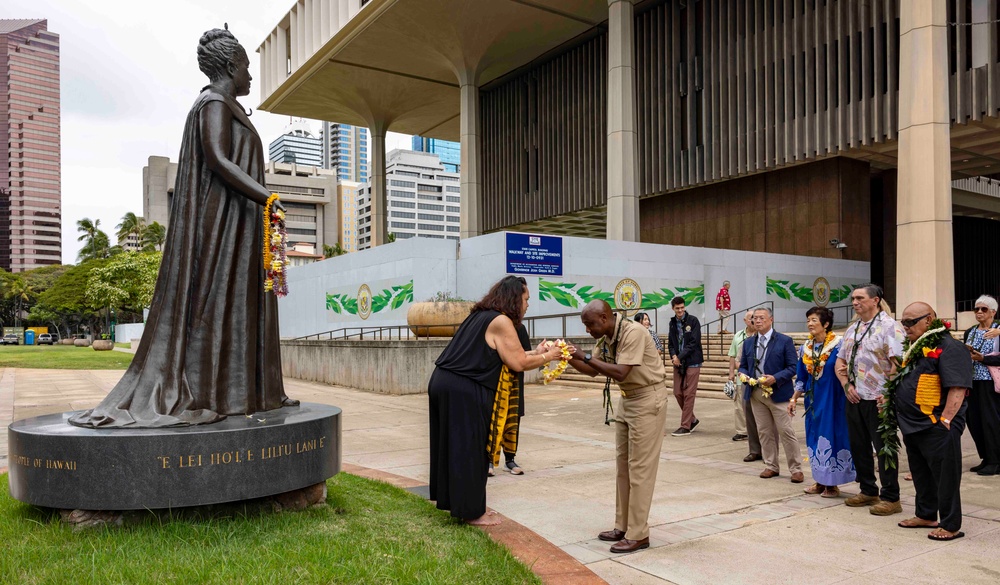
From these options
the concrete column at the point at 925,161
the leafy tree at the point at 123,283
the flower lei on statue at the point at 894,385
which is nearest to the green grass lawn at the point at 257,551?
the flower lei on statue at the point at 894,385

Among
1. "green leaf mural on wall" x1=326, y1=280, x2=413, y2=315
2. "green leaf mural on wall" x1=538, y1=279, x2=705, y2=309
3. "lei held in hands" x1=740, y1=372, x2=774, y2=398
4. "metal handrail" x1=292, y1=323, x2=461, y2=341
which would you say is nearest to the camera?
"lei held in hands" x1=740, y1=372, x2=774, y2=398

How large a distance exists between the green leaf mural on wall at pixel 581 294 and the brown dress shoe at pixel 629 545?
630 inches

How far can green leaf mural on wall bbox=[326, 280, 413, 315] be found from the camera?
22484 millimetres

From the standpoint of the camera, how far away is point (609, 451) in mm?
9125

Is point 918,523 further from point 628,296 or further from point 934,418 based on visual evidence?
point 628,296

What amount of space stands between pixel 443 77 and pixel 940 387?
35590 mm

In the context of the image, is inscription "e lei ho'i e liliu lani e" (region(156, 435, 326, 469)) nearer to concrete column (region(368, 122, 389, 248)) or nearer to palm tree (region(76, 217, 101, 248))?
concrete column (region(368, 122, 389, 248))

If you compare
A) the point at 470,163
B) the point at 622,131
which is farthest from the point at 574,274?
the point at 470,163

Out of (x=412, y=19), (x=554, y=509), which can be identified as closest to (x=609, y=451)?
(x=554, y=509)

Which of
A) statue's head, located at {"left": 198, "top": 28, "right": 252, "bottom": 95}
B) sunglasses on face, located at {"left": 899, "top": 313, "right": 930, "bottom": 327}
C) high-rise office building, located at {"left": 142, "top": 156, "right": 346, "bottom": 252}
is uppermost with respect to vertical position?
high-rise office building, located at {"left": 142, "top": 156, "right": 346, "bottom": 252}

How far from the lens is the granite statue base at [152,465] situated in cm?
436

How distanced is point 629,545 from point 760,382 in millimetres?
3185

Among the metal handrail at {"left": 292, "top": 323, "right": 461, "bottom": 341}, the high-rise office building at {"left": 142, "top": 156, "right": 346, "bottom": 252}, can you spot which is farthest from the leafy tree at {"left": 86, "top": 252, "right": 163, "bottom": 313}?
the high-rise office building at {"left": 142, "top": 156, "right": 346, "bottom": 252}

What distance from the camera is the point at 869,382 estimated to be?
6.04 m
